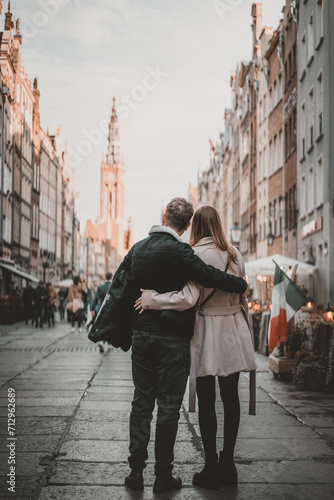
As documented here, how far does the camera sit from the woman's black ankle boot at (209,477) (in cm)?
536

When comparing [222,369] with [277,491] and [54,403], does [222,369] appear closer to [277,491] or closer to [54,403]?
[277,491]

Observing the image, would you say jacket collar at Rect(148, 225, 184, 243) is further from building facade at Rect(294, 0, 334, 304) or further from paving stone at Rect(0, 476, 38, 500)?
building facade at Rect(294, 0, 334, 304)

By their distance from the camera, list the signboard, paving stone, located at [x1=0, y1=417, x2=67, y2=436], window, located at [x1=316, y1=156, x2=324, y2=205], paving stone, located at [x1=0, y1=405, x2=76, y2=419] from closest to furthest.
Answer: paving stone, located at [x1=0, y1=417, x2=67, y2=436]
paving stone, located at [x1=0, y1=405, x2=76, y2=419]
the signboard
window, located at [x1=316, y1=156, x2=324, y2=205]

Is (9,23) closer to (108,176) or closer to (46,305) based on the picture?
(46,305)

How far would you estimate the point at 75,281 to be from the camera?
2506 cm

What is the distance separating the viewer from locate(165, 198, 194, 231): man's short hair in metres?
5.61

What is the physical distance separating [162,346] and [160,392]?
→ 0.32 m

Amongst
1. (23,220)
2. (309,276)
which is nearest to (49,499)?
(309,276)

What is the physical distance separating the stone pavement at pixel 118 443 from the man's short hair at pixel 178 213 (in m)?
1.81

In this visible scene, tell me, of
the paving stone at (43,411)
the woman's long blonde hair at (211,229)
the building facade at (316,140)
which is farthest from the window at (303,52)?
the woman's long blonde hair at (211,229)

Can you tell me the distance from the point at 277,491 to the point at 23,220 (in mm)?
50698

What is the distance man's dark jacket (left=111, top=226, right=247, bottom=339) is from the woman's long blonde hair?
219 mm

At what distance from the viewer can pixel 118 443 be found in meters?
6.85

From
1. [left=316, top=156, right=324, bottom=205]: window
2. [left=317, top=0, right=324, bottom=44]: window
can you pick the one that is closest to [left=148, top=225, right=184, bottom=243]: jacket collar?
[left=316, top=156, right=324, bottom=205]: window
